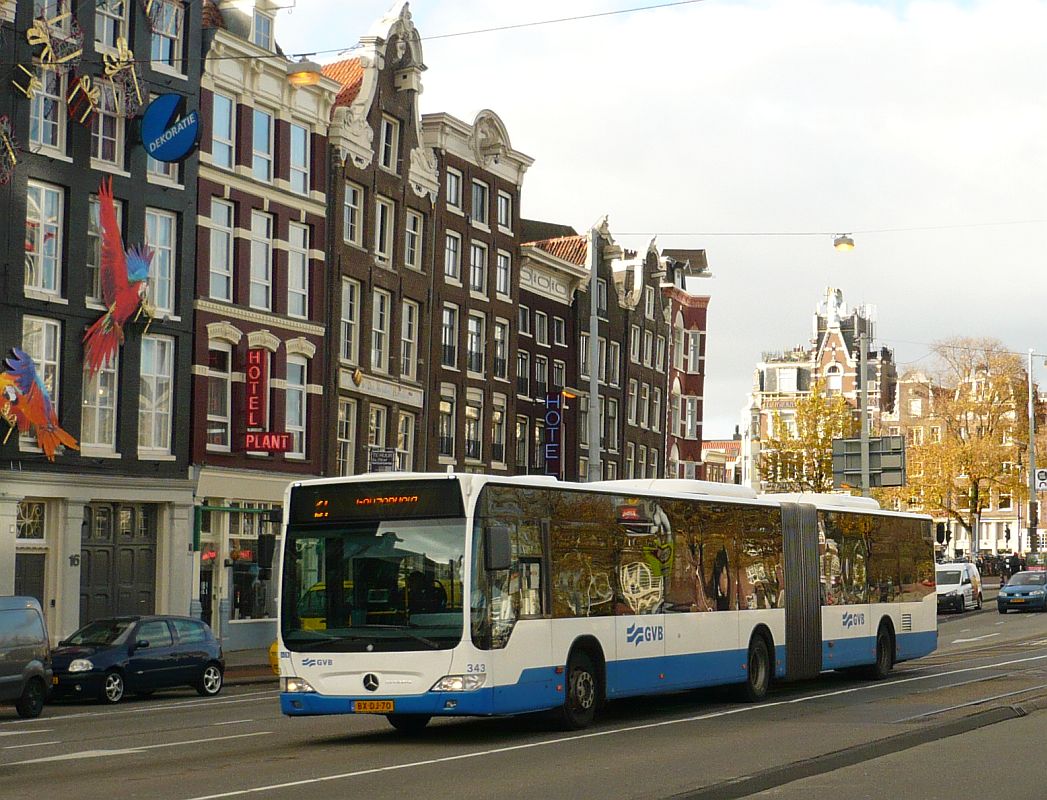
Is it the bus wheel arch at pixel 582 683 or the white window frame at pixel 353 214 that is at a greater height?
the white window frame at pixel 353 214

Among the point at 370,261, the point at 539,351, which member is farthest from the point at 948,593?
the point at 370,261

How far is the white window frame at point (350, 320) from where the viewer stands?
154 ft

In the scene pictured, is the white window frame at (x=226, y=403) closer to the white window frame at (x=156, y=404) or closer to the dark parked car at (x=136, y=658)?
the white window frame at (x=156, y=404)

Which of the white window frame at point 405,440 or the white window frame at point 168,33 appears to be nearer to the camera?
the white window frame at point 168,33

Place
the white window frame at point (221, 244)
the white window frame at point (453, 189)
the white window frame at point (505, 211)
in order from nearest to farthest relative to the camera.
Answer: the white window frame at point (221, 244) < the white window frame at point (453, 189) < the white window frame at point (505, 211)

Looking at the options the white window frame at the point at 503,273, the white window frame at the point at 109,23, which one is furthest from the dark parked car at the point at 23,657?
the white window frame at the point at 503,273

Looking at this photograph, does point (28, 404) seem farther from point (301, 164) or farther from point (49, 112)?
point (301, 164)

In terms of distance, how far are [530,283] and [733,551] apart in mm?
37083

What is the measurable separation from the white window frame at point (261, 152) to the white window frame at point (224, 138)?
63 cm

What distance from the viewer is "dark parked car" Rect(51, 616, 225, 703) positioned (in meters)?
26.9

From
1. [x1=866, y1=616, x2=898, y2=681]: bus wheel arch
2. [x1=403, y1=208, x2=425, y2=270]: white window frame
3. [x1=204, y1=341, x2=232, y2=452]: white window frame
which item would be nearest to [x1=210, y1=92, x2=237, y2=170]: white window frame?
[x1=204, y1=341, x2=232, y2=452]: white window frame

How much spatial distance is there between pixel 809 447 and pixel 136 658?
198ft

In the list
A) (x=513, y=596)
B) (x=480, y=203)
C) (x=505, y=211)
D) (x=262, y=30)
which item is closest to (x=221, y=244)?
(x=262, y=30)

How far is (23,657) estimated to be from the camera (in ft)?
76.4
